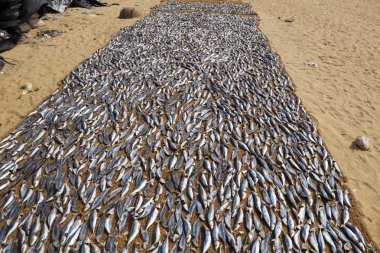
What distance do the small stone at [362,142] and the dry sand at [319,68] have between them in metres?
0.13

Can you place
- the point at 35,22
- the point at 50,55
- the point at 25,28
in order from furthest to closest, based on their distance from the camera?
the point at 35,22 → the point at 25,28 → the point at 50,55

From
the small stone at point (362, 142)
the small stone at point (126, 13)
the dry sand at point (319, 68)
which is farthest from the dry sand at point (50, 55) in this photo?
the small stone at point (362, 142)

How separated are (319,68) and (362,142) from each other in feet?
14.1

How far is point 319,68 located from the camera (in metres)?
8.44

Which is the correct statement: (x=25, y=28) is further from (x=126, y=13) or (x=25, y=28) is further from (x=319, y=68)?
(x=319, y=68)

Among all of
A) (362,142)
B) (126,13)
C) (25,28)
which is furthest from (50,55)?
(362,142)

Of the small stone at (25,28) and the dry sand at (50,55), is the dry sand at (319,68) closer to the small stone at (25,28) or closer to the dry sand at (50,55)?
the dry sand at (50,55)

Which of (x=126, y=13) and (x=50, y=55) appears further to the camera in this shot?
(x=126, y=13)

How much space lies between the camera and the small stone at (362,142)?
492cm

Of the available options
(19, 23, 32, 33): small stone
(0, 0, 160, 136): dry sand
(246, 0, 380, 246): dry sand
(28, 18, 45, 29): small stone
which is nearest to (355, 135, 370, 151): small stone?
(246, 0, 380, 246): dry sand

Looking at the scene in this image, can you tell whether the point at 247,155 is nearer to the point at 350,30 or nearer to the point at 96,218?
the point at 96,218

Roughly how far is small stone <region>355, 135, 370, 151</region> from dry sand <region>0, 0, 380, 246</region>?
0.42ft

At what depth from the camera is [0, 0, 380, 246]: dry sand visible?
189 inches

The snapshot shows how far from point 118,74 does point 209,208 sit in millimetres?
5147
